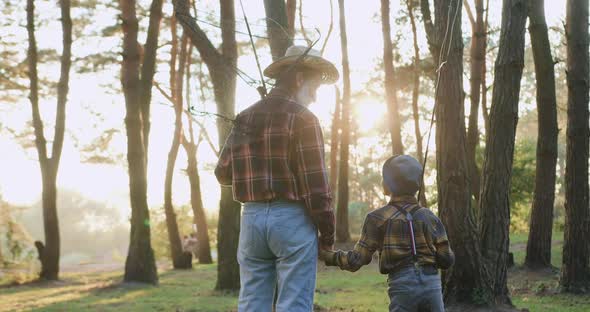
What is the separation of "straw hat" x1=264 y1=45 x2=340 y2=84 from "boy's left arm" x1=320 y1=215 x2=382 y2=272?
955 millimetres

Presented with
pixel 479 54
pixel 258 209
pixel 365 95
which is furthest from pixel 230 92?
pixel 365 95

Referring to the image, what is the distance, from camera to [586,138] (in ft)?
34.2

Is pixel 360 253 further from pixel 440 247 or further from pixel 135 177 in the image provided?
pixel 135 177

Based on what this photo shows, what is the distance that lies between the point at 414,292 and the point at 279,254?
983 mm

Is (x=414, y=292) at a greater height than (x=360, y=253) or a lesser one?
lesser

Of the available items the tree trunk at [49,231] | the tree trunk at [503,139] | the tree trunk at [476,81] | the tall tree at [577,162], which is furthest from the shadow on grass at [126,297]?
the tree trunk at [476,81]

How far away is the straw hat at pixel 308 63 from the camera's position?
4.19m

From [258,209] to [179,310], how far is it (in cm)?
684

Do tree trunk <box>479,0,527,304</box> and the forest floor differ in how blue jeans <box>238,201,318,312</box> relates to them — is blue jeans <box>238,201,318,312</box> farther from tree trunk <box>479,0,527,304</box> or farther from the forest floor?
the forest floor

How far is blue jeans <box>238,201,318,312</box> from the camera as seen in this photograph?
3.79 metres

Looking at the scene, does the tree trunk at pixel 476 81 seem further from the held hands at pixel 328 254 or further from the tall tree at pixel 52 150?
the held hands at pixel 328 254

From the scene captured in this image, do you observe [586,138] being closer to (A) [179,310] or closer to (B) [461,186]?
(B) [461,186]

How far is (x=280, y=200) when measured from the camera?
3.86m

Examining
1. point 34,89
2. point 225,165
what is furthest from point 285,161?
point 34,89
